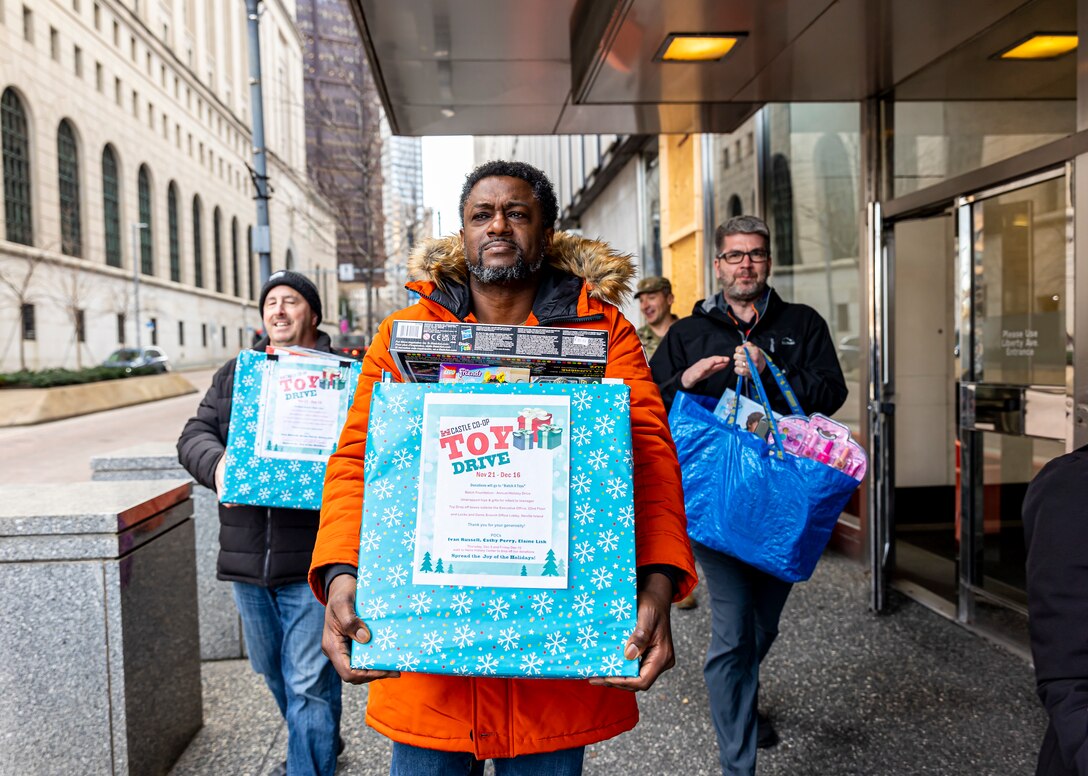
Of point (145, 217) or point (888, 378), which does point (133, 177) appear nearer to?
point (145, 217)

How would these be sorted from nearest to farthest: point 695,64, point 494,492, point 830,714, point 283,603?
point 494,492 < point 283,603 < point 830,714 < point 695,64

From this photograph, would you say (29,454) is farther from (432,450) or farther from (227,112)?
(227,112)

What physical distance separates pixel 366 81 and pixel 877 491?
16884 millimetres

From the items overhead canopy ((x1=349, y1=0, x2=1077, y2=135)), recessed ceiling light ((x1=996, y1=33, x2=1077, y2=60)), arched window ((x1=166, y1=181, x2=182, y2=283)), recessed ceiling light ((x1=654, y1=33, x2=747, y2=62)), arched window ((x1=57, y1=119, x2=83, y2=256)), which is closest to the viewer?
overhead canopy ((x1=349, y1=0, x2=1077, y2=135))

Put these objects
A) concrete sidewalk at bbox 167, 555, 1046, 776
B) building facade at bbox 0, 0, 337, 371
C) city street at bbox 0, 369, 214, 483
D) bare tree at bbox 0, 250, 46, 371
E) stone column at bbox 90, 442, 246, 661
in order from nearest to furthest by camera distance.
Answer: concrete sidewalk at bbox 167, 555, 1046, 776, stone column at bbox 90, 442, 246, 661, city street at bbox 0, 369, 214, 483, bare tree at bbox 0, 250, 46, 371, building facade at bbox 0, 0, 337, 371

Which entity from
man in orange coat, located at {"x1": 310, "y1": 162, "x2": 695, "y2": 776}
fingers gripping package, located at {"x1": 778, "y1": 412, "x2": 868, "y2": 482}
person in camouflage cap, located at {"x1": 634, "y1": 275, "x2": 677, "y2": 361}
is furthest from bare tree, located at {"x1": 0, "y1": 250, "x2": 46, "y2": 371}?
man in orange coat, located at {"x1": 310, "y1": 162, "x2": 695, "y2": 776}

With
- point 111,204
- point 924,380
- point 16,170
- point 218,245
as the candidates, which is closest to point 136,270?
point 111,204

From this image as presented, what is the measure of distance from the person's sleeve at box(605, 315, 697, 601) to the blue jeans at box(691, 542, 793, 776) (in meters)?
1.47

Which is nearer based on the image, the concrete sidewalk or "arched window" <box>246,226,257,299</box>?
the concrete sidewalk

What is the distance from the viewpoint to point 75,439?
53.9ft

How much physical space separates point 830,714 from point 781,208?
5170 millimetres

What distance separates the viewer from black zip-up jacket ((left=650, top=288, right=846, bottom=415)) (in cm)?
329

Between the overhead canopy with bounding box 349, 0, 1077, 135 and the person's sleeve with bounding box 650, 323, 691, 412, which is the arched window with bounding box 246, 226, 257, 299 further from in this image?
the person's sleeve with bounding box 650, 323, 691, 412

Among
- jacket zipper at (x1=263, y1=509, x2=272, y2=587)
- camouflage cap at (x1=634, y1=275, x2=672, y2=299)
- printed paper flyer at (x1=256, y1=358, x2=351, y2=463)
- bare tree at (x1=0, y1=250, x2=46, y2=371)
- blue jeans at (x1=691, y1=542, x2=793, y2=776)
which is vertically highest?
bare tree at (x1=0, y1=250, x2=46, y2=371)
